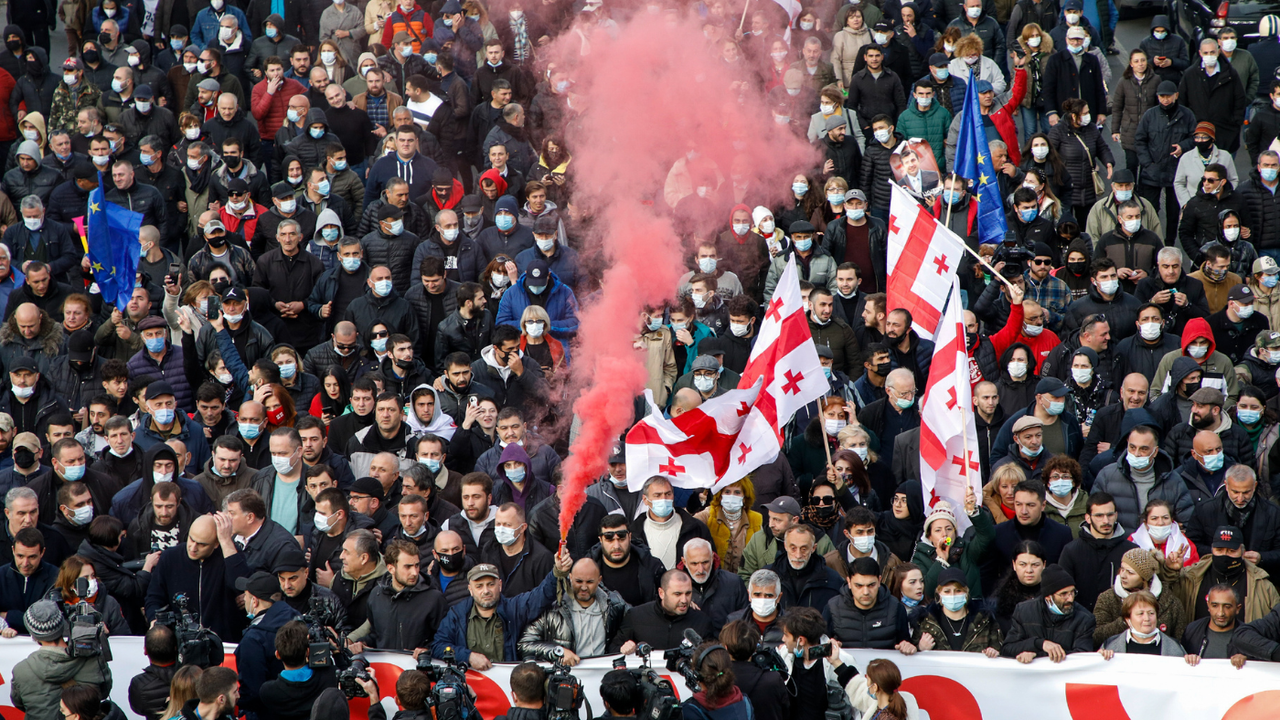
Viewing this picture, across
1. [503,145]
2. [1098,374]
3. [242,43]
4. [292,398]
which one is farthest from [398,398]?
[242,43]

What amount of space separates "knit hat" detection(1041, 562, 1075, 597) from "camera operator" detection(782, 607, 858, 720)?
1692 millimetres

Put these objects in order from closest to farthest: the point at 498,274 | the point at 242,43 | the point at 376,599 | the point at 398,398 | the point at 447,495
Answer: the point at 376,599 < the point at 447,495 < the point at 398,398 < the point at 498,274 < the point at 242,43

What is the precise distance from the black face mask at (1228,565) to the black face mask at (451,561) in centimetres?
485

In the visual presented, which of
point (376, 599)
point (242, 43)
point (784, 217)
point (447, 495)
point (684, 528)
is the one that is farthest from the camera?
point (242, 43)

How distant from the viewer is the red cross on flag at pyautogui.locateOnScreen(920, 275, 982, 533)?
1075cm

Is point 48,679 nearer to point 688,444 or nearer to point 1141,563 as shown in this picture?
point 688,444

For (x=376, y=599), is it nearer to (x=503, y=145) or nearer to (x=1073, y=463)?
(x=1073, y=463)

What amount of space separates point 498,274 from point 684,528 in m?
4.57

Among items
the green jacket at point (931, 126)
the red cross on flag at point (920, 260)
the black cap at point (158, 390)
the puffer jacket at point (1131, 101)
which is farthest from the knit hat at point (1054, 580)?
the puffer jacket at point (1131, 101)

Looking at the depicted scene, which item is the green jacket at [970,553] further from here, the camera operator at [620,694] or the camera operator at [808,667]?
the camera operator at [620,694]

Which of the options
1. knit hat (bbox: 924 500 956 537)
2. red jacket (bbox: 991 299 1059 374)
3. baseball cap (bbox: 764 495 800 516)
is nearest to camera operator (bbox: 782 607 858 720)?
baseball cap (bbox: 764 495 800 516)

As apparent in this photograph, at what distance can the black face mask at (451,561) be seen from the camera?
9.98 meters

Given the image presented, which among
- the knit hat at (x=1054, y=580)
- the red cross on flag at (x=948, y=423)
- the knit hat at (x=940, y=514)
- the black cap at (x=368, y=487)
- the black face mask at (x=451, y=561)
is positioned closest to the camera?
the knit hat at (x=1054, y=580)

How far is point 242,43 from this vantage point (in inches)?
750
